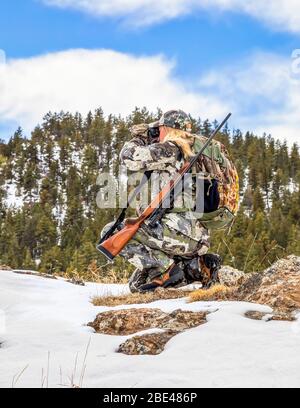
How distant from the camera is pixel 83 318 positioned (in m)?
4.96

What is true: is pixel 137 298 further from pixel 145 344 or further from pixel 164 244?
pixel 145 344

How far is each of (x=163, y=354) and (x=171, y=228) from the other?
3315 millimetres

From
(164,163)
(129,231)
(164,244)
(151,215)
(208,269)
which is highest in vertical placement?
(164,163)

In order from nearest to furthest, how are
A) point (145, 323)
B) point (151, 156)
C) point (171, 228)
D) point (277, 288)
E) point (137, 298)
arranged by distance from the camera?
point (145, 323) → point (277, 288) → point (137, 298) → point (151, 156) → point (171, 228)

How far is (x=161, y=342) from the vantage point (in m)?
3.99

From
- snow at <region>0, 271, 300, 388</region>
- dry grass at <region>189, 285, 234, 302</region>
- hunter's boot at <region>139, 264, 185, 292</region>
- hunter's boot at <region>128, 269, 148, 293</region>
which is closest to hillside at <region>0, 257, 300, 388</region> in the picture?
snow at <region>0, 271, 300, 388</region>

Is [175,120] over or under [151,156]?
over

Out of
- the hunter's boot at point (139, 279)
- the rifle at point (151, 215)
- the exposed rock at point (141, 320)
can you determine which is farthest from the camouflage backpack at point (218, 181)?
the exposed rock at point (141, 320)

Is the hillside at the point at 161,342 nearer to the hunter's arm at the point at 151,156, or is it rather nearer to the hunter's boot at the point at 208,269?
the hunter's boot at the point at 208,269

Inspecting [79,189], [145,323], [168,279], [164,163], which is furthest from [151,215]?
[79,189]

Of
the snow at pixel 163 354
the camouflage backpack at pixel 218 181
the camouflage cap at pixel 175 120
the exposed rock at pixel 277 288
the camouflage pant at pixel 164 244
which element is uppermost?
the camouflage cap at pixel 175 120

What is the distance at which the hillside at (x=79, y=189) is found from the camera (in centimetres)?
8975

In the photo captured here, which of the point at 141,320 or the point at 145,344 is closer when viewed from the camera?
the point at 145,344

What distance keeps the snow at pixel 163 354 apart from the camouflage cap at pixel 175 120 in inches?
109
